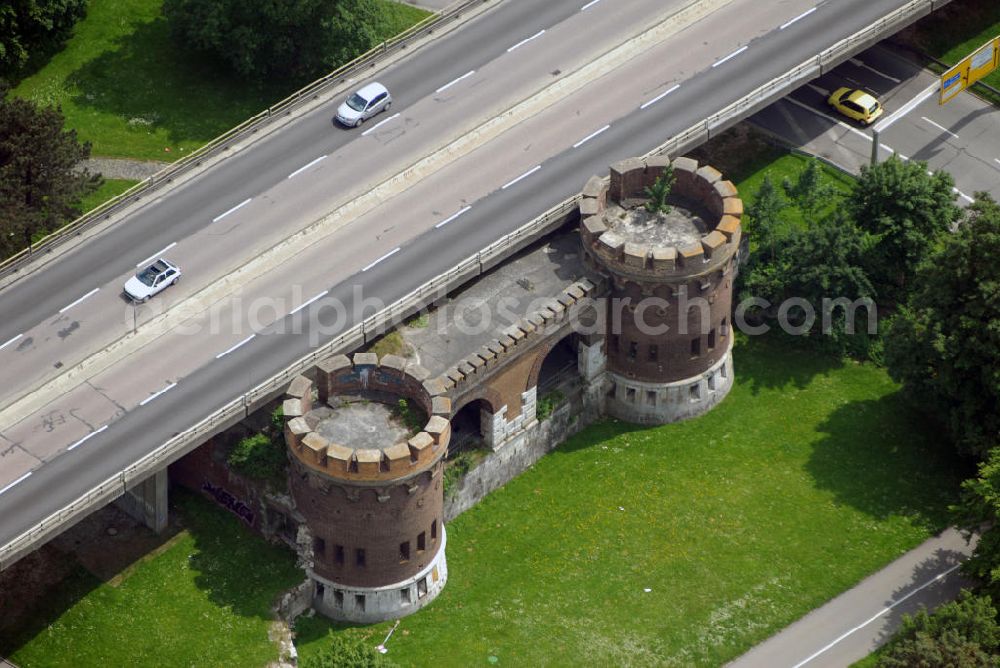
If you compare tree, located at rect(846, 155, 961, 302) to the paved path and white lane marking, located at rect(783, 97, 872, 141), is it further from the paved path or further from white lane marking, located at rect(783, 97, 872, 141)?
the paved path

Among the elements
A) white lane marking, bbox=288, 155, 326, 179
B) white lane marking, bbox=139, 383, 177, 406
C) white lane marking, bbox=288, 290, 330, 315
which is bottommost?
white lane marking, bbox=139, 383, 177, 406

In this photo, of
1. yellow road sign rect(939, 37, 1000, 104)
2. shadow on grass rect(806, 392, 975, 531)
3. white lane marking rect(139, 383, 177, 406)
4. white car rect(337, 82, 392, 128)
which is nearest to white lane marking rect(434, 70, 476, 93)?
white car rect(337, 82, 392, 128)

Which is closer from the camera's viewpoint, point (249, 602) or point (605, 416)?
point (249, 602)

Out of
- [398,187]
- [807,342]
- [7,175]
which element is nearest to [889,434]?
[807,342]

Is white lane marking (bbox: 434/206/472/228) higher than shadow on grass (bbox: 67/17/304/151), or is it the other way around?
white lane marking (bbox: 434/206/472/228)

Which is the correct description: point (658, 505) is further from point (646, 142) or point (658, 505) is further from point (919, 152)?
point (919, 152)

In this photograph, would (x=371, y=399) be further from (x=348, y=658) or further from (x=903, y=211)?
(x=903, y=211)

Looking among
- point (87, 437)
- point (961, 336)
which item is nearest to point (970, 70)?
point (961, 336)
